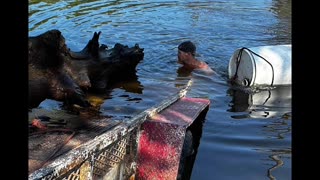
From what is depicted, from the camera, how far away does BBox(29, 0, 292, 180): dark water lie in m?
5.64

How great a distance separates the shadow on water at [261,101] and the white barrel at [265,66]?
0.17 metres

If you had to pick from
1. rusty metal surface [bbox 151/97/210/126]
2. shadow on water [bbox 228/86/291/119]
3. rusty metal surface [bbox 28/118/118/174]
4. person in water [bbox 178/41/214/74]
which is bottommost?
shadow on water [bbox 228/86/291/119]

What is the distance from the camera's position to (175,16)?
15492mm

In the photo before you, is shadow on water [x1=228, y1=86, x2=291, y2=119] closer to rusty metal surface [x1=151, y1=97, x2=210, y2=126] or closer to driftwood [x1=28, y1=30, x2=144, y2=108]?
rusty metal surface [x1=151, y1=97, x2=210, y2=126]

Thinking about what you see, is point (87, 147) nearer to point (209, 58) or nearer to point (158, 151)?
point (158, 151)

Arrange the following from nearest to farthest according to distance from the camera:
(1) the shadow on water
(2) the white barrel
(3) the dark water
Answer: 1. (3) the dark water
2. (1) the shadow on water
3. (2) the white barrel

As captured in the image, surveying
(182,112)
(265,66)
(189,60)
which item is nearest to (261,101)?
(265,66)

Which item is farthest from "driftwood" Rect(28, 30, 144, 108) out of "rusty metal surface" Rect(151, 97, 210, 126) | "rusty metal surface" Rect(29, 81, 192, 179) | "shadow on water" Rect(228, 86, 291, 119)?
"shadow on water" Rect(228, 86, 291, 119)

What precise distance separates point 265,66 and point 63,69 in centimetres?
392

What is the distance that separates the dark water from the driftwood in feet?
1.69

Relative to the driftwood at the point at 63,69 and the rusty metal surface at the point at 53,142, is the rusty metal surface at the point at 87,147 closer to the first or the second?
the rusty metal surface at the point at 53,142

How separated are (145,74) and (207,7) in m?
8.01

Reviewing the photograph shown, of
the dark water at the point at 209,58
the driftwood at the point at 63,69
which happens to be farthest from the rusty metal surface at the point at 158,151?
the driftwood at the point at 63,69

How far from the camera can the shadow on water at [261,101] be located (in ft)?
24.1
